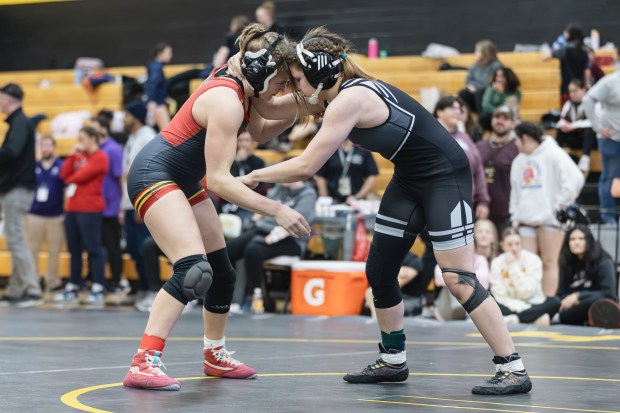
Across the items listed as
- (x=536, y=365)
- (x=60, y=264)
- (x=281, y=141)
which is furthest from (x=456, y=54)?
(x=536, y=365)

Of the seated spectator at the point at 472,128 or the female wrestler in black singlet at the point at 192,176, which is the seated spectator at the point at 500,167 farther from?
the female wrestler in black singlet at the point at 192,176

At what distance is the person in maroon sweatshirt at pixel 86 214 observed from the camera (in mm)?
11398

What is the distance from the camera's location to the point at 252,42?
5.43 metres

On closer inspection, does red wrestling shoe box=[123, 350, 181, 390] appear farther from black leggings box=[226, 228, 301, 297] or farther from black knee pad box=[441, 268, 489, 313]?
black leggings box=[226, 228, 301, 297]

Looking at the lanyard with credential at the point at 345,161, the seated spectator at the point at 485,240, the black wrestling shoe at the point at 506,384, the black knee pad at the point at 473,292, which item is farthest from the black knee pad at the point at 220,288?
the lanyard with credential at the point at 345,161

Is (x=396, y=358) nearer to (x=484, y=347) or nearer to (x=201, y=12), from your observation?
(x=484, y=347)

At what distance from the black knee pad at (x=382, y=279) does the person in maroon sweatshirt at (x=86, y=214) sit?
20.2 feet

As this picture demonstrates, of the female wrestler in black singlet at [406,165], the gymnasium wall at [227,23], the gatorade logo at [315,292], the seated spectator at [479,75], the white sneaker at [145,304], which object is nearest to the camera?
the female wrestler in black singlet at [406,165]

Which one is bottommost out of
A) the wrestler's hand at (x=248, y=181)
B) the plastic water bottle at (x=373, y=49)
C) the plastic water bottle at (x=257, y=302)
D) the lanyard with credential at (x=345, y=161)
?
the plastic water bottle at (x=257, y=302)

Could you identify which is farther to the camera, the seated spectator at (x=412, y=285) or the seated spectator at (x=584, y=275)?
the seated spectator at (x=412, y=285)

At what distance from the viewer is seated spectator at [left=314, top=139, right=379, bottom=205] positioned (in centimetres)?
1110

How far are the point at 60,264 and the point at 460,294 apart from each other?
8.07 meters

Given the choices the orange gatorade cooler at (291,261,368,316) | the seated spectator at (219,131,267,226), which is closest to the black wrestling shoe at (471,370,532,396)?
the orange gatorade cooler at (291,261,368,316)

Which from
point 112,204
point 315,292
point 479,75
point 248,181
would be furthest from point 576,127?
point 248,181
